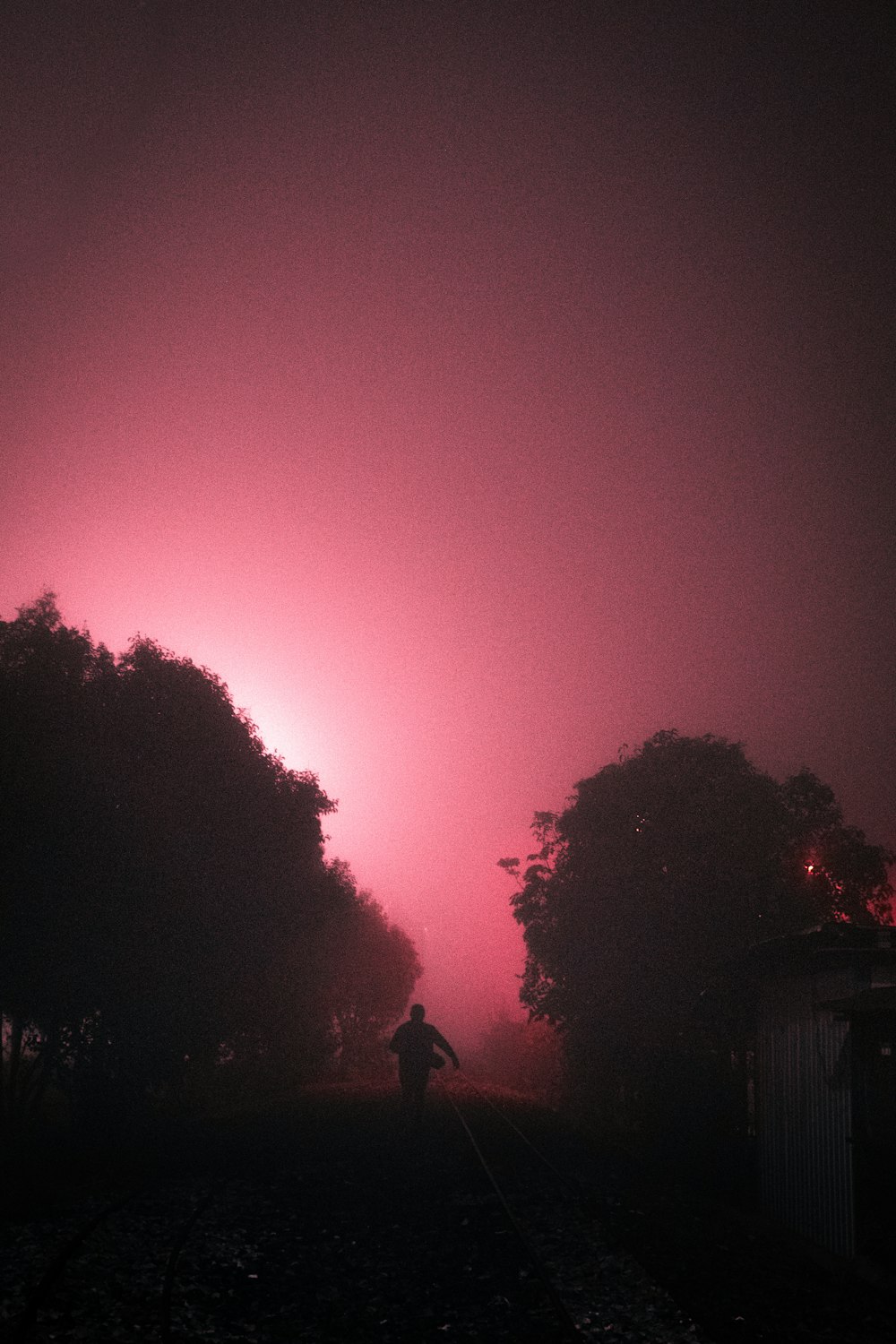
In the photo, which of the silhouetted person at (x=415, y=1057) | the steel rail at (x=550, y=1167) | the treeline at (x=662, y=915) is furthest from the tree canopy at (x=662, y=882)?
the silhouetted person at (x=415, y=1057)

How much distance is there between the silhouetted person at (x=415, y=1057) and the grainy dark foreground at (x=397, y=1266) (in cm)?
263

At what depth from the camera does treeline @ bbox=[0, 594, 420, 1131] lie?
16.7 meters

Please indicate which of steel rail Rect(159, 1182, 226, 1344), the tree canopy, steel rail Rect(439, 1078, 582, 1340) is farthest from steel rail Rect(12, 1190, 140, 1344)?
the tree canopy

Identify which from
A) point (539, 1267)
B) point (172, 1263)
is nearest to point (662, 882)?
point (539, 1267)

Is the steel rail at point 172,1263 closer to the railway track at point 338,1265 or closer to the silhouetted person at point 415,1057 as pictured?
the railway track at point 338,1265

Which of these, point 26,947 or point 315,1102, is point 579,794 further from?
point 26,947

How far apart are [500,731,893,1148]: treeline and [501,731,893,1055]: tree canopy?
0.20 feet

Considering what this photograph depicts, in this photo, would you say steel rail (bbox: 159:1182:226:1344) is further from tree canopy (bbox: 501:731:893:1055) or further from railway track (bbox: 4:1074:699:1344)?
tree canopy (bbox: 501:731:893:1055)

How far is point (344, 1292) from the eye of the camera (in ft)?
26.0

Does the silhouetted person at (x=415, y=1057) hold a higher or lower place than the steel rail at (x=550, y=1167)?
higher

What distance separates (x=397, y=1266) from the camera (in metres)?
8.72

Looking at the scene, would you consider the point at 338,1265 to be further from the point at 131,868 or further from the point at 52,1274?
the point at 131,868

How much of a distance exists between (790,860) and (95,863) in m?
27.3

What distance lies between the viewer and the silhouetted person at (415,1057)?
53.6 ft
